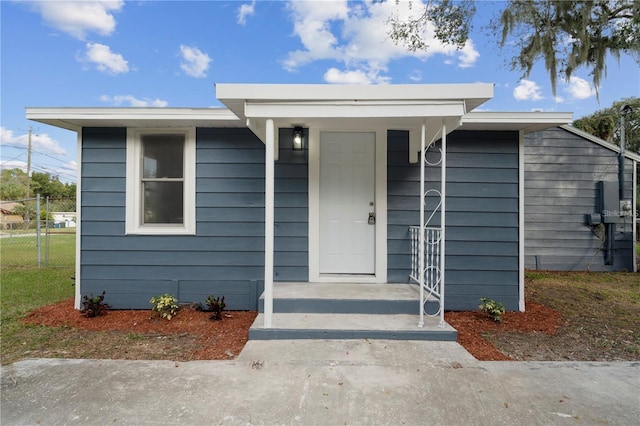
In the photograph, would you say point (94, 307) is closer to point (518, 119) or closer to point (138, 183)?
point (138, 183)

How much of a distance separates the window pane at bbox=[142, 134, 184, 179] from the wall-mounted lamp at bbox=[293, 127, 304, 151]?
4.75 feet

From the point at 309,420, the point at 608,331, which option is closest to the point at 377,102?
the point at 309,420

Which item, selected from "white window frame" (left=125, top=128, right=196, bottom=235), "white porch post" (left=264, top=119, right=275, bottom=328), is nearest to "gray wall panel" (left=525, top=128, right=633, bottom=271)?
"white porch post" (left=264, top=119, right=275, bottom=328)

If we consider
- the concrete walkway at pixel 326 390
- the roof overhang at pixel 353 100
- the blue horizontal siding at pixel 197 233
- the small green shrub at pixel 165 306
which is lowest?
the concrete walkway at pixel 326 390

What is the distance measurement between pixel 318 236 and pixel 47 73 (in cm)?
1362

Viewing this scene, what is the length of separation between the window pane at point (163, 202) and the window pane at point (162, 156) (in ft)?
0.42

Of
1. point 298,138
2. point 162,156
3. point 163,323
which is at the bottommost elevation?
point 163,323

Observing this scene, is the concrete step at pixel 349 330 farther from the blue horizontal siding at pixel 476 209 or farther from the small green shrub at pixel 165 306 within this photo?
the small green shrub at pixel 165 306

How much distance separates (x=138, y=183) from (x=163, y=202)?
0.37m

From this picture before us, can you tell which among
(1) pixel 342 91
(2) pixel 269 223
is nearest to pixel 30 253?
(2) pixel 269 223

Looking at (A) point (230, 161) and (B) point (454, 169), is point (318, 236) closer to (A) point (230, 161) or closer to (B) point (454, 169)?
(A) point (230, 161)

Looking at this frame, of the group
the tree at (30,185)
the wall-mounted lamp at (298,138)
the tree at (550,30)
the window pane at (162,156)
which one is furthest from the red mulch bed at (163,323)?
the tree at (30,185)

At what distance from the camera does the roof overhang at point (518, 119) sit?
11.7 ft

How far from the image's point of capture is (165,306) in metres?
3.71
